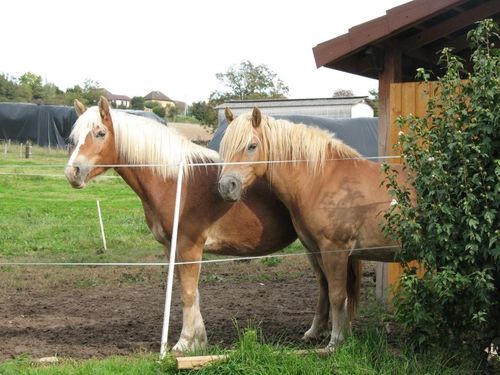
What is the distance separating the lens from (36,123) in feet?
90.2

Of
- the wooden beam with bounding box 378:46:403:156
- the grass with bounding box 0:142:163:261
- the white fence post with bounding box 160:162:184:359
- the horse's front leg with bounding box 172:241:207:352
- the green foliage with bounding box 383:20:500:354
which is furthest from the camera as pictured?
the grass with bounding box 0:142:163:261

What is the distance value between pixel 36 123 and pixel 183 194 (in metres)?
23.8

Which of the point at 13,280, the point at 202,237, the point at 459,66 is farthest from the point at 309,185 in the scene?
the point at 13,280

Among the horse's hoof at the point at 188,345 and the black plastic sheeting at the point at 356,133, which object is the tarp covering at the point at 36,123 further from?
the horse's hoof at the point at 188,345

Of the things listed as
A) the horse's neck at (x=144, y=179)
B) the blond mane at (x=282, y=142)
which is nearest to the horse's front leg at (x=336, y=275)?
the blond mane at (x=282, y=142)

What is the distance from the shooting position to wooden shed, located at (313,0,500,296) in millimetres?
5977

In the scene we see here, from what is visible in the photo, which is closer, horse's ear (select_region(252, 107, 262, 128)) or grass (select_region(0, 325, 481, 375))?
grass (select_region(0, 325, 481, 375))

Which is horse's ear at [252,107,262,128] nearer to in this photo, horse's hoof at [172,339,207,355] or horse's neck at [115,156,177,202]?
horse's neck at [115,156,177,202]

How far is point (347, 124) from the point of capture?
700 inches

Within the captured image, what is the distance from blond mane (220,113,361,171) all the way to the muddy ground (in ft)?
4.79

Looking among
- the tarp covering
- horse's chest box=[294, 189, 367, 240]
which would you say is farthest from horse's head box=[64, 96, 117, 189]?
the tarp covering

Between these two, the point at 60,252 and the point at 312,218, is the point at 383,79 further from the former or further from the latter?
the point at 60,252

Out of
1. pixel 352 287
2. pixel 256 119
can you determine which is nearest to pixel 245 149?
pixel 256 119

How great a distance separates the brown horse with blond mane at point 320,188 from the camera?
525 cm
